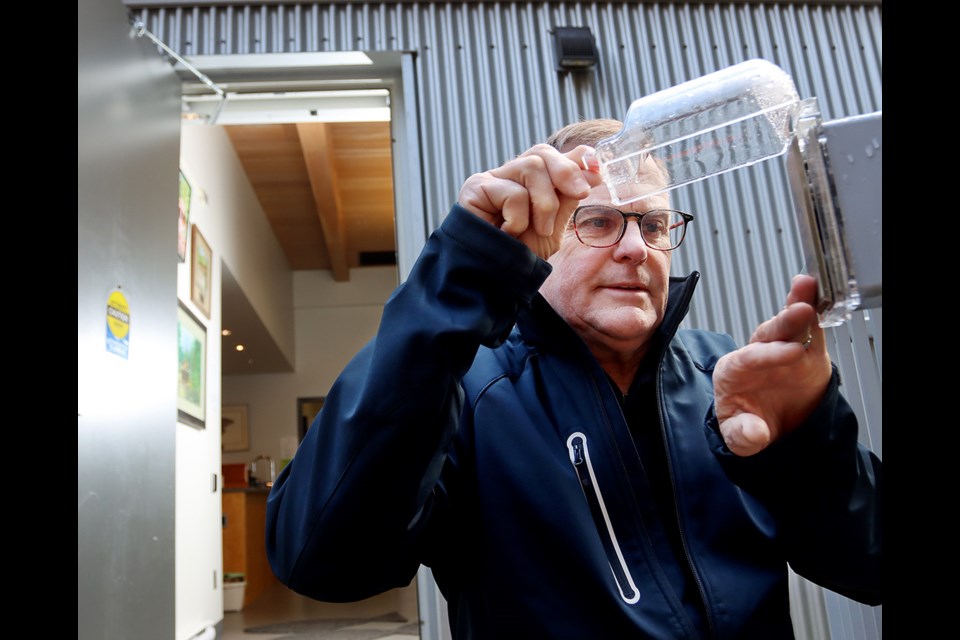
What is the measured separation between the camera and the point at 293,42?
2834 millimetres

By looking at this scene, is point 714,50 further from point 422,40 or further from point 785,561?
point 785,561

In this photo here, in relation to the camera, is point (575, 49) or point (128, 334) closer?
point (128, 334)

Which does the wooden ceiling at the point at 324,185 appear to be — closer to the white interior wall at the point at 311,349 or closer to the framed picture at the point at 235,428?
the white interior wall at the point at 311,349

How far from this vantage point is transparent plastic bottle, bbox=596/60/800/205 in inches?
31.4

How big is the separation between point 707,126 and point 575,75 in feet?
7.20

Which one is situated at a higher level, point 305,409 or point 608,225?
point 305,409

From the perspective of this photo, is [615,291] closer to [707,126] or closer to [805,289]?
[707,126]

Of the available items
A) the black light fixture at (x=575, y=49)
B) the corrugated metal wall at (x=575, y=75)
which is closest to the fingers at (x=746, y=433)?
the corrugated metal wall at (x=575, y=75)

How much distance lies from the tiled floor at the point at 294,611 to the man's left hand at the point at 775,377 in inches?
193

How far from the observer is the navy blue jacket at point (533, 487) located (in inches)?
30.8

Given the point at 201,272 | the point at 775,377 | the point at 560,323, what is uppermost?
the point at 201,272

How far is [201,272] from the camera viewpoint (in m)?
5.06

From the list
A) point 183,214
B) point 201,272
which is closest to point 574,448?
point 183,214

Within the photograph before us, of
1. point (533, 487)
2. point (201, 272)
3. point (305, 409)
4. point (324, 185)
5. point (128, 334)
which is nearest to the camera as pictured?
point (533, 487)
